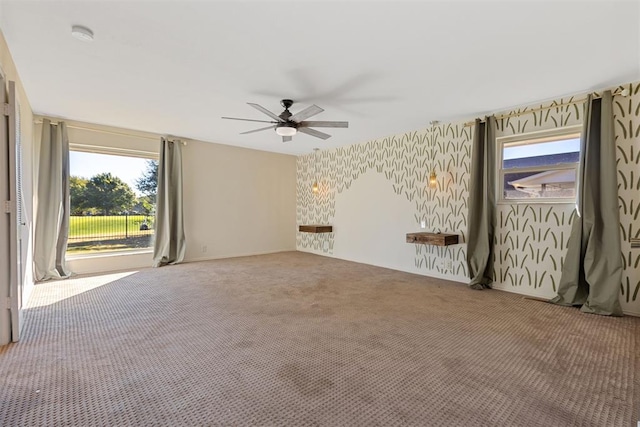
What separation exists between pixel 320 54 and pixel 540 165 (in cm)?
339

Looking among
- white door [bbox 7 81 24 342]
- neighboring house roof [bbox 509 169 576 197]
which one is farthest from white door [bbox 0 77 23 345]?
neighboring house roof [bbox 509 169 576 197]

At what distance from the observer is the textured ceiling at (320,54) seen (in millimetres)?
2127

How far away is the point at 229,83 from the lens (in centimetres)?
331

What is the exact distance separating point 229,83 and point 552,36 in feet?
10.2

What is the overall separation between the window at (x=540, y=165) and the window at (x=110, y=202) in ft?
20.6

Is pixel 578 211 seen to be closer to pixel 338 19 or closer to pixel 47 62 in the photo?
pixel 338 19

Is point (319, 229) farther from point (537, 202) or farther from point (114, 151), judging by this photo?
point (114, 151)

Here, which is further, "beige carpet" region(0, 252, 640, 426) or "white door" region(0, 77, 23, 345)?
"white door" region(0, 77, 23, 345)

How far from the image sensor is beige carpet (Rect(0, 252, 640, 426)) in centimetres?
167

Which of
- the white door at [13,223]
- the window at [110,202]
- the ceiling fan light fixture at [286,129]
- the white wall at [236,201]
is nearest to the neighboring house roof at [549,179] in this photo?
the ceiling fan light fixture at [286,129]

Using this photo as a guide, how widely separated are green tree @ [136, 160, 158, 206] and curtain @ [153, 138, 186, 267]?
0.28 metres

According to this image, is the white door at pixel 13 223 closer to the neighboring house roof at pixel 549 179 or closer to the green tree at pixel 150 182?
the green tree at pixel 150 182

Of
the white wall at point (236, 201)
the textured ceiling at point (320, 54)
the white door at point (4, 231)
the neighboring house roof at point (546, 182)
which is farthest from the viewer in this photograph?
the white wall at point (236, 201)

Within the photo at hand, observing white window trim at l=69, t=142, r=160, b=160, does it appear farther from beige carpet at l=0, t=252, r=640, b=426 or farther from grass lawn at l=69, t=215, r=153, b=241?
beige carpet at l=0, t=252, r=640, b=426
